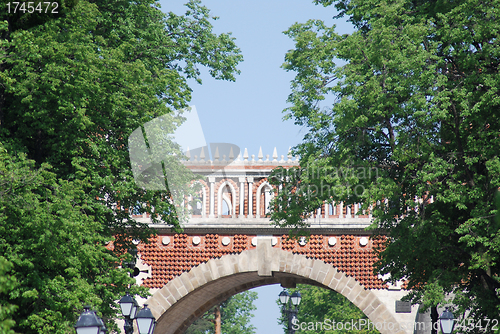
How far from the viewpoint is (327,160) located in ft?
44.7

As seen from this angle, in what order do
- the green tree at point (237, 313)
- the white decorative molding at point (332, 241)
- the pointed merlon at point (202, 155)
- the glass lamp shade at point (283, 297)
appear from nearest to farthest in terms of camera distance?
the glass lamp shade at point (283, 297) → the white decorative molding at point (332, 241) → the pointed merlon at point (202, 155) → the green tree at point (237, 313)

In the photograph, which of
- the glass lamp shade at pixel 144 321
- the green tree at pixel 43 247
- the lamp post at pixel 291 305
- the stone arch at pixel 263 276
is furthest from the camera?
the stone arch at pixel 263 276

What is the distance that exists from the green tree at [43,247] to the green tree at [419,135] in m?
4.46

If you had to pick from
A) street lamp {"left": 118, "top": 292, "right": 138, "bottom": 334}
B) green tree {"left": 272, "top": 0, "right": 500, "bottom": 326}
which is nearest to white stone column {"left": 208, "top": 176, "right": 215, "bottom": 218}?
green tree {"left": 272, "top": 0, "right": 500, "bottom": 326}

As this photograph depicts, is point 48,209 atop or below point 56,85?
below

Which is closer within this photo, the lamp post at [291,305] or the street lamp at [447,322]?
the street lamp at [447,322]

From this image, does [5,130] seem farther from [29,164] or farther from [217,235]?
[217,235]

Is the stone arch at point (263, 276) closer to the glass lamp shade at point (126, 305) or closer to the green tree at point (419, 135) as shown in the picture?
the green tree at point (419, 135)

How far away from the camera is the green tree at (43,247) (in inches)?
442

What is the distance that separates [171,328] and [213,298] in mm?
1862

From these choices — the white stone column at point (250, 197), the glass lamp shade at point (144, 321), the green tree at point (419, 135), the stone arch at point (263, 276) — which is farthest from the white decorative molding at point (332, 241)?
the glass lamp shade at point (144, 321)

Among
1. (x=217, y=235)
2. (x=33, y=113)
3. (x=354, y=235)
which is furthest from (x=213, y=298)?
(x=33, y=113)

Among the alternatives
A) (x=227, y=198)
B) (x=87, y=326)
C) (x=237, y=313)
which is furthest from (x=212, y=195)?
(x=237, y=313)

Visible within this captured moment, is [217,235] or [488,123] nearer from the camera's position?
[488,123]
